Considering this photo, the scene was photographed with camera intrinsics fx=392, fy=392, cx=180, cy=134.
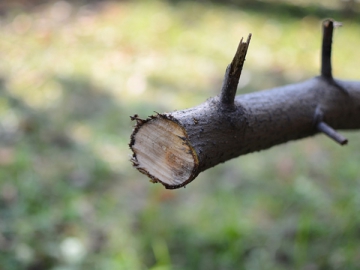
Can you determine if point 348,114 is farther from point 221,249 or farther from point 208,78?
point 208,78

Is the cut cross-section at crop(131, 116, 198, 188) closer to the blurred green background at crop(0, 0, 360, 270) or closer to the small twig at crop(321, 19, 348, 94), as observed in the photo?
the small twig at crop(321, 19, 348, 94)

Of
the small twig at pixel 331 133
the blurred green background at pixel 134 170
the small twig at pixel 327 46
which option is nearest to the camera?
the small twig at pixel 331 133

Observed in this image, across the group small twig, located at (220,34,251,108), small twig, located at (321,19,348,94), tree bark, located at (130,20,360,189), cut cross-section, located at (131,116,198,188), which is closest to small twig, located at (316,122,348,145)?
tree bark, located at (130,20,360,189)

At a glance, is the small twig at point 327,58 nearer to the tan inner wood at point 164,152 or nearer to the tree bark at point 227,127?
the tree bark at point 227,127

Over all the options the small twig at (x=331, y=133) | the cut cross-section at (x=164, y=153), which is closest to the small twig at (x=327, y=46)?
the small twig at (x=331, y=133)

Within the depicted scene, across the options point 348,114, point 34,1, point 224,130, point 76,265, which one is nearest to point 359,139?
point 348,114

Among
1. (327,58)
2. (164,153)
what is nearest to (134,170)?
(327,58)

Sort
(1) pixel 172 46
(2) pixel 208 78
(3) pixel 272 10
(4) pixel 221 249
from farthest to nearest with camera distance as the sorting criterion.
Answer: (3) pixel 272 10 → (1) pixel 172 46 → (2) pixel 208 78 → (4) pixel 221 249

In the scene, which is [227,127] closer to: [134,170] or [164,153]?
[164,153]
